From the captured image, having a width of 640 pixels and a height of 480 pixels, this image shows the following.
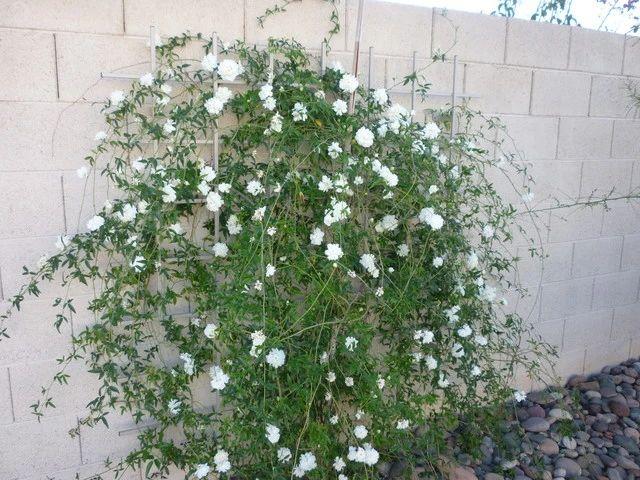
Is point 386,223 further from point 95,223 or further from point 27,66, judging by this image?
point 27,66

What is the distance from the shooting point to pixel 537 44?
2473 mm

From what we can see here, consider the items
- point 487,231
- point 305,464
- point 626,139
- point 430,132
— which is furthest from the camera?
point 626,139

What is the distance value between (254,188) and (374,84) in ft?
2.21

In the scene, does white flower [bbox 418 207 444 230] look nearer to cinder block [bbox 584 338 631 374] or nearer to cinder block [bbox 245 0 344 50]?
cinder block [bbox 245 0 344 50]

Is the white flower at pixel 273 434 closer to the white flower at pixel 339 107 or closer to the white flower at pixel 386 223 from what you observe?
the white flower at pixel 386 223

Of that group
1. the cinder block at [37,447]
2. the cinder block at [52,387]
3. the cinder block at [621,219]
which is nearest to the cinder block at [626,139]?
the cinder block at [621,219]

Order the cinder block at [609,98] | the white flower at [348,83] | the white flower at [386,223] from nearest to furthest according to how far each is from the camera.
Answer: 1. the white flower at [348,83]
2. the white flower at [386,223]
3. the cinder block at [609,98]

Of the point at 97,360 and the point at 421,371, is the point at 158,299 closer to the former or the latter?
the point at 97,360

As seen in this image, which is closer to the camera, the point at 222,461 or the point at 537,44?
the point at 222,461

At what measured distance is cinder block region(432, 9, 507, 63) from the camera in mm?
2213

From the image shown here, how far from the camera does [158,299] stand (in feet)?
5.68

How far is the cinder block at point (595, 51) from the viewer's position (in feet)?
8.45

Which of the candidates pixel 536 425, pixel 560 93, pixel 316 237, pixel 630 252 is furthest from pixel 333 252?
pixel 630 252

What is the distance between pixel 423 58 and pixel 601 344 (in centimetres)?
180
